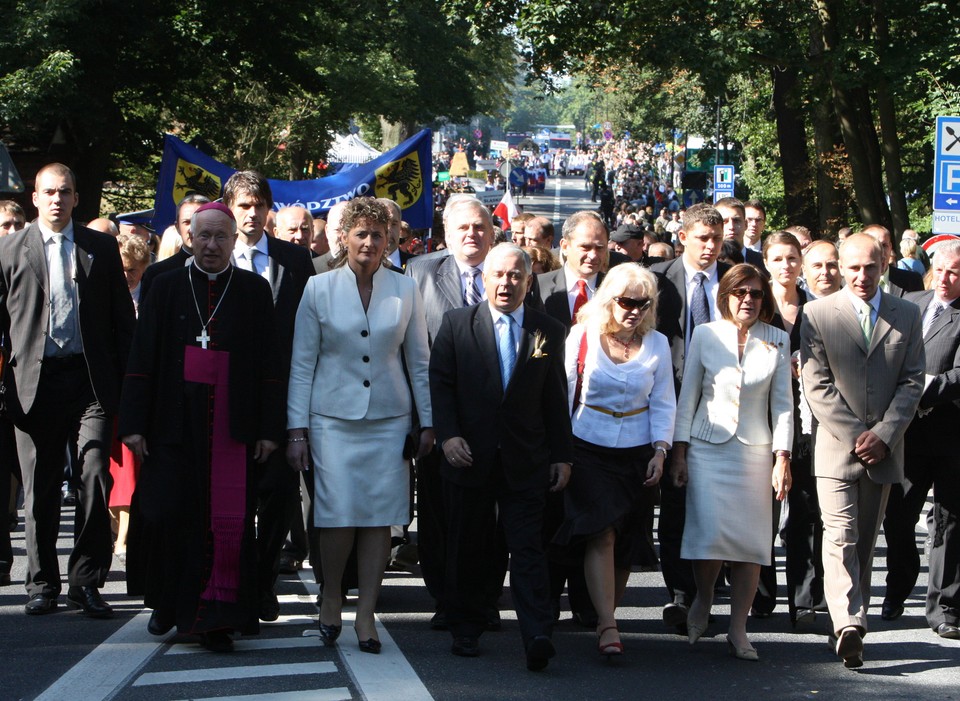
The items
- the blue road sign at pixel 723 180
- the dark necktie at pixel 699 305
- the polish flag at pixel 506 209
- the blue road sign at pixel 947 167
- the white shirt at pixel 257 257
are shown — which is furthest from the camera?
the blue road sign at pixel 723 180

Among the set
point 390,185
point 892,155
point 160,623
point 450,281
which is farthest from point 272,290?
point 892,155

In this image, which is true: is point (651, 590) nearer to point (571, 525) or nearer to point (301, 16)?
point (571, 525)

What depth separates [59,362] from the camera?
779 cm

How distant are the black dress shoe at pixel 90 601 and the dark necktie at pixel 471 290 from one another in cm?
244

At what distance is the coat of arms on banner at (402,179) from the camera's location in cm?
1465

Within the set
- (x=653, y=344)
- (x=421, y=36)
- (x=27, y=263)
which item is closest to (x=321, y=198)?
(x=27, y=263)

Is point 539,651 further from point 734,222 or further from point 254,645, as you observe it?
point 734,222

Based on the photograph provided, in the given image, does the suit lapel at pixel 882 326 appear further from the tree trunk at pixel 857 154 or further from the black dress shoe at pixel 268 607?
the tree trunk at pixel 857 154

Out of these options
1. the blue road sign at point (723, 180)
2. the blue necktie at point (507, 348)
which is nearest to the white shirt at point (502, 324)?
the blue necktie at point (507, 348)

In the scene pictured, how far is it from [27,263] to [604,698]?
3.77m

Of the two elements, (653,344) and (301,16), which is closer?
(653,344)

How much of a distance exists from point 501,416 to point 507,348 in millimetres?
321

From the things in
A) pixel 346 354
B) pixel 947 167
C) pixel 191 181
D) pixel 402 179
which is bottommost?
pixel 346 354

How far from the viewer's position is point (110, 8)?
25.7 metres
